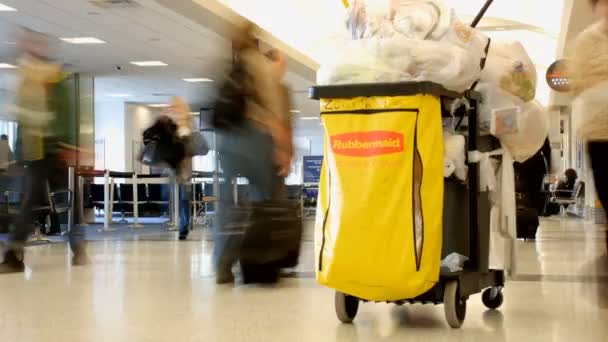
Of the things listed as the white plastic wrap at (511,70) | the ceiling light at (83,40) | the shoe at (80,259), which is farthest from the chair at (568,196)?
A: the white plastic wrap at (511,70)

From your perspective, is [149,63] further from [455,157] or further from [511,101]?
[455,157]

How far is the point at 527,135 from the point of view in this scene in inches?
146

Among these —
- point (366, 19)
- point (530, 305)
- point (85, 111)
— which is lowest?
point (530, 305)

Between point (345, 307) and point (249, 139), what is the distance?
5.86ft

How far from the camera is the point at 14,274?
18.6ft

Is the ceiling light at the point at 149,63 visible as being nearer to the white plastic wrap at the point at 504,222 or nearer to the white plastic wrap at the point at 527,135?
the white plastic wrap at the point at 527,135

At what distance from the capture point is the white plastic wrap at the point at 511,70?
11.8 ft

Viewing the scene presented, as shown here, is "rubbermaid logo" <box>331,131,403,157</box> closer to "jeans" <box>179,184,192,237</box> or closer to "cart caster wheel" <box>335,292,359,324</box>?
"cart caster wheel" <box>335,292,359,324</box>

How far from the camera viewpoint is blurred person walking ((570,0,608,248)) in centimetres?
355

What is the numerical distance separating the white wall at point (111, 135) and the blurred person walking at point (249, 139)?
65.6 feet

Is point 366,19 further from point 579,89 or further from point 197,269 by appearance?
point 197,269

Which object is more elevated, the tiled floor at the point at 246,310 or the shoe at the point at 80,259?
the shoe at the point at 80,259

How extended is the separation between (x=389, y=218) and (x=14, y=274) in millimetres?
3478

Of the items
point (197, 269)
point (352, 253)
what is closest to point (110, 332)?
point (352, 253)
